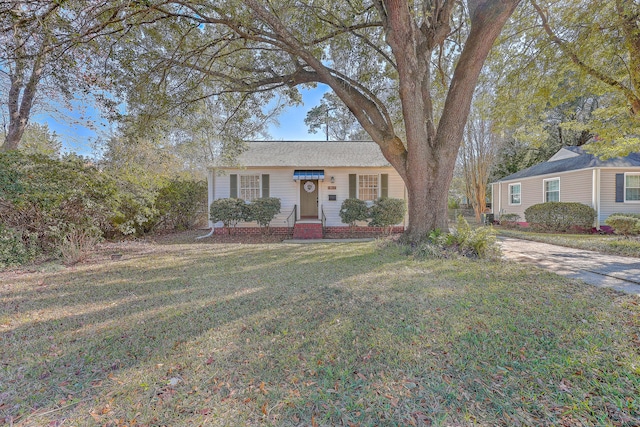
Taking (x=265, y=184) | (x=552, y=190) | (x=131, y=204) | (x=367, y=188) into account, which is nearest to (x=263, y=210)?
(x=265, y=184)

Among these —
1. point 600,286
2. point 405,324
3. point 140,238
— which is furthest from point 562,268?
point 140,238

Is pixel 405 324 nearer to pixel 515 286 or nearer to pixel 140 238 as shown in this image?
pixel 515 286

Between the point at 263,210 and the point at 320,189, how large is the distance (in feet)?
9.34

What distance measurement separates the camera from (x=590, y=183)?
11.9m

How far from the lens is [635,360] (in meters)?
2.26

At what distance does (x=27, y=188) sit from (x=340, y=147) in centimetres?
1135

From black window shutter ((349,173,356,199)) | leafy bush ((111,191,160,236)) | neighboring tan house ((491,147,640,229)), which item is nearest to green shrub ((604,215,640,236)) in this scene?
neighboring tan house ((491,147,640,229))

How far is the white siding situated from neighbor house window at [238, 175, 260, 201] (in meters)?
15.2

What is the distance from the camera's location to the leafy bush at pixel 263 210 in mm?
10789

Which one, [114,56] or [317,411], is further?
[114,56]

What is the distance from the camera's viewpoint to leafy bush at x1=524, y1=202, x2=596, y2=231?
37.4ft

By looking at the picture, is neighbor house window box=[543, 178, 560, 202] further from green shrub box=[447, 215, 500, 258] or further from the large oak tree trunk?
the large oak tree trunk

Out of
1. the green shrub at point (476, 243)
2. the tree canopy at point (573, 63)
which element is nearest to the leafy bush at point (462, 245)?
the green shrub at point (476, 243)

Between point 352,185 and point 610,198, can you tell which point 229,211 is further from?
point 610,198
